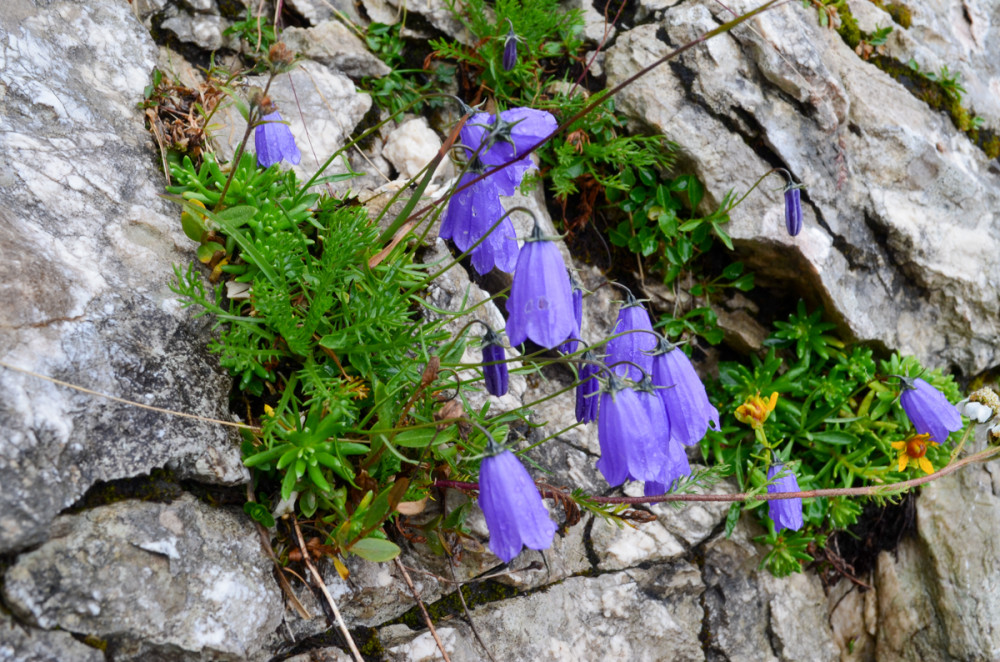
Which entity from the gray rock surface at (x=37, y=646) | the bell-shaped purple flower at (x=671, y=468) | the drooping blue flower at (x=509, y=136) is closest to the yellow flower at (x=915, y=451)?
the bell-shaped purple flower at (x=671, y=468)

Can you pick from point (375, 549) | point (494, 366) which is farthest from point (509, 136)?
point (375, 549)

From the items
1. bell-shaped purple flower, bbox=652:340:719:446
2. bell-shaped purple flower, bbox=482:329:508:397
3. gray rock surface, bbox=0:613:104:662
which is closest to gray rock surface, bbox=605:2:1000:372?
bell-shaped purple flower, bbox=652:340:719:446

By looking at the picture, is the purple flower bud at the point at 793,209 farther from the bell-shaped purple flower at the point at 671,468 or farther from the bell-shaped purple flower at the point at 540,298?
the bell-shaped purple flower at the point at 540,298

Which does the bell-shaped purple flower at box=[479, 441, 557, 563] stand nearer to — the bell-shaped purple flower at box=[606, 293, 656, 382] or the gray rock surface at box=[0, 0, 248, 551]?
the bell-shaped purple flower at box=[606, 293, 656, 382]

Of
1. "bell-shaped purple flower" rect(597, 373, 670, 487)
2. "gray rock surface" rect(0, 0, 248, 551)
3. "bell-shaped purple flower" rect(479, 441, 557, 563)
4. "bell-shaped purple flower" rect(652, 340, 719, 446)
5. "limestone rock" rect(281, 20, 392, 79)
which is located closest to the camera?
"gray rock surface" rect(0, 0, 248, 551)

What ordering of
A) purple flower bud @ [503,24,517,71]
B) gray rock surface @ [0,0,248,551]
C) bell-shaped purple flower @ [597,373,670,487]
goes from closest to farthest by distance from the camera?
gray rock surface @ [0,0,248,551], bell-shaped purple flower @ [597,373,670,487], purple flower bud @ [503,24,517,71]

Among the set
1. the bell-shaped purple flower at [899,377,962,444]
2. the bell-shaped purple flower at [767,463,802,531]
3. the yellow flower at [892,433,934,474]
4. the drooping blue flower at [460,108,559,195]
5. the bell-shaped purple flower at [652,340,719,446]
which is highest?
the drooping blue flower at [460,108,559,195]
